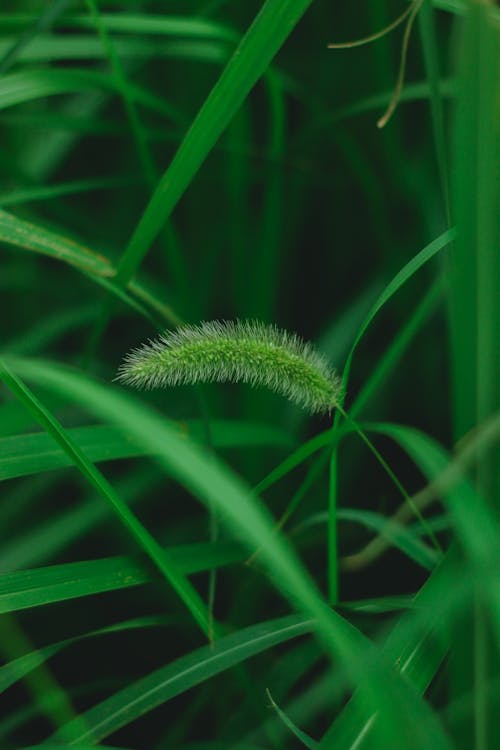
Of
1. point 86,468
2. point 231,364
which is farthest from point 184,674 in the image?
point 231,364

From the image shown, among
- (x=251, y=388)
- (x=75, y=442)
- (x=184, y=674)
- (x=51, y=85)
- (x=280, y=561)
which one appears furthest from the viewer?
(x=251, y=388)

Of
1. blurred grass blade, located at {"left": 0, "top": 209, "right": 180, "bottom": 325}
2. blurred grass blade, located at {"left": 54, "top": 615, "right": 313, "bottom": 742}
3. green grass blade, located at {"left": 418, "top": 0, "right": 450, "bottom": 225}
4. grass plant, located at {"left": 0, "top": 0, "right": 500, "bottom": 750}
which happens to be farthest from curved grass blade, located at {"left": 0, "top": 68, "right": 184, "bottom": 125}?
blurred grass blade, located at {"left": 54, "top": 615, "right": 313, "bottom": 742}

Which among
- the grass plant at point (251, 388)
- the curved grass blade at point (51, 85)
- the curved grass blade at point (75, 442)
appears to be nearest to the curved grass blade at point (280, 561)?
the grass plant at point (251, 388)

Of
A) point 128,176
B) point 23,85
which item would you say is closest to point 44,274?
point 128,176

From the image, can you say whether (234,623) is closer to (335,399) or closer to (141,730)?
(141,730)

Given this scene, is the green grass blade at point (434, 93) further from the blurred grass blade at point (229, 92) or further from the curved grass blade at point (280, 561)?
the curved grass blade at point (280, 561)

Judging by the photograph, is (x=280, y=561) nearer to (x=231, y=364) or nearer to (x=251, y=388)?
(x=231, y=364)

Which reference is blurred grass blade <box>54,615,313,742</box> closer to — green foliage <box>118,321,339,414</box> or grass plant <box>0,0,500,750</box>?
grass plant <box>0,0,500,750</box>
